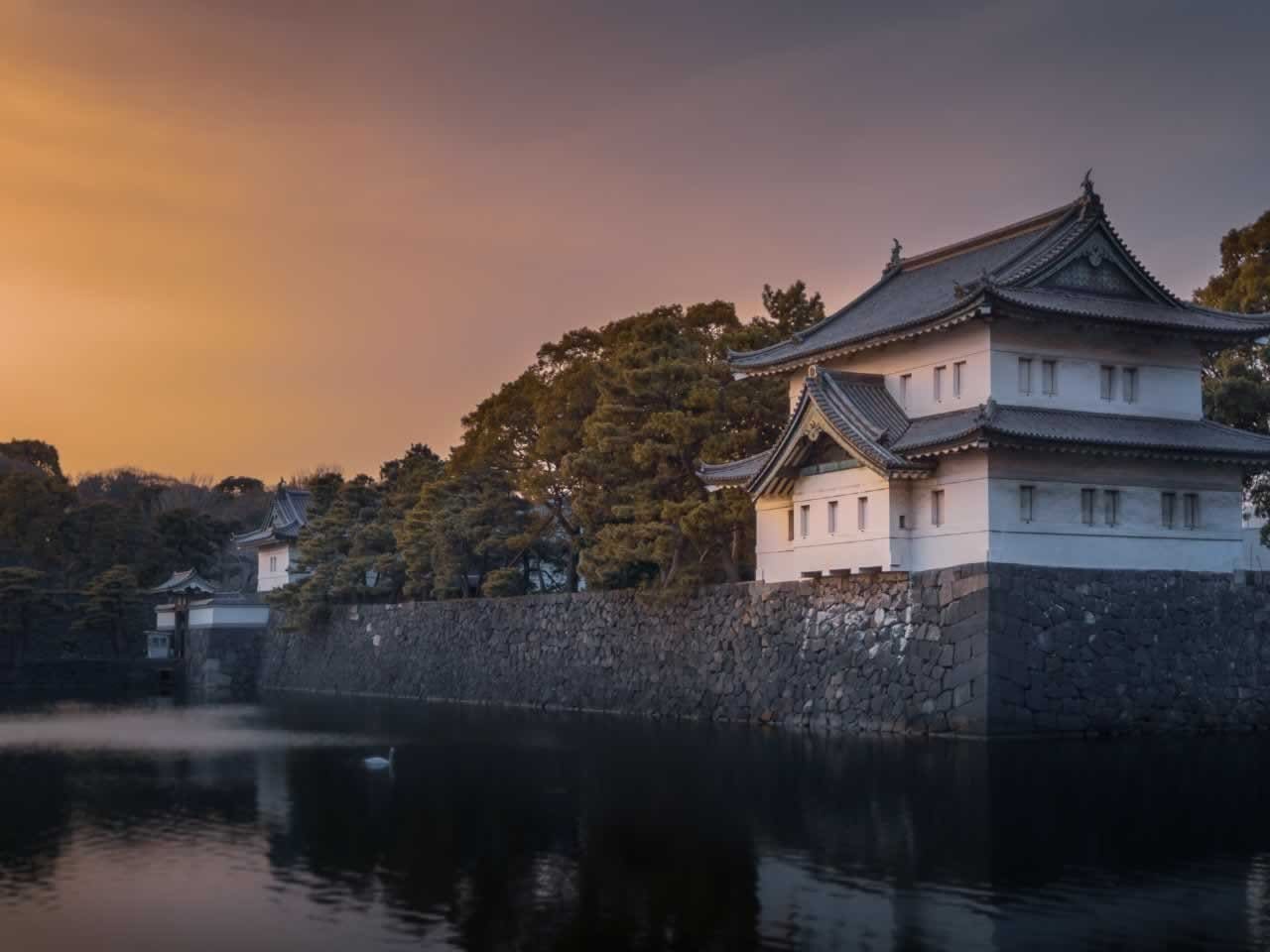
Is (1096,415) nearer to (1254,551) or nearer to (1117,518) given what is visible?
(1117,518)

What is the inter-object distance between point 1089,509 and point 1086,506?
0.08 meters

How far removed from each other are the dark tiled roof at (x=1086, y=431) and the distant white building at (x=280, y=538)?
35.0 m

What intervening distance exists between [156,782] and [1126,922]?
1430cm

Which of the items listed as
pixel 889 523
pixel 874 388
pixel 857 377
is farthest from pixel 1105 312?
pixel 889 523

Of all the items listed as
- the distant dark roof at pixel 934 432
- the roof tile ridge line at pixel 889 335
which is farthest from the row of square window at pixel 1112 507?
the roof tile ridge line at pixel 889 335

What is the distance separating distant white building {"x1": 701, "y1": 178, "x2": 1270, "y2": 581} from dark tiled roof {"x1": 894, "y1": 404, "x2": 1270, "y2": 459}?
47mm

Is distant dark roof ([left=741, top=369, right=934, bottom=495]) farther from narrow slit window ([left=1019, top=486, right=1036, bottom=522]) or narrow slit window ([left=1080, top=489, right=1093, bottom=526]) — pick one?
narrow slit window ([left=1080, top=489, right=1093, bottom=526])

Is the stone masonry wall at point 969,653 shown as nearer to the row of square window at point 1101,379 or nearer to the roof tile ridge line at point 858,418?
the roof tile ridge line at point 858,418

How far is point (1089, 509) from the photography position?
2591 centimetres

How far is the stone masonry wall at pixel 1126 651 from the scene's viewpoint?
957 inches

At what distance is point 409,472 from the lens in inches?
1895

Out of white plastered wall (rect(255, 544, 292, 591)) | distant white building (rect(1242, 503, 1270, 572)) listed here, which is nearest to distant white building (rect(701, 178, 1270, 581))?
distant white building (rect(1242, 503, 1270, 572))

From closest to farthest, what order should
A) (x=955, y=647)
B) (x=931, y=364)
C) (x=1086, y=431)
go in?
(x=955, y=647) → (x=1086, y=431) → (x=931, y=364)

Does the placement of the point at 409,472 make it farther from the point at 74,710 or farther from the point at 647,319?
the point at 647,319
